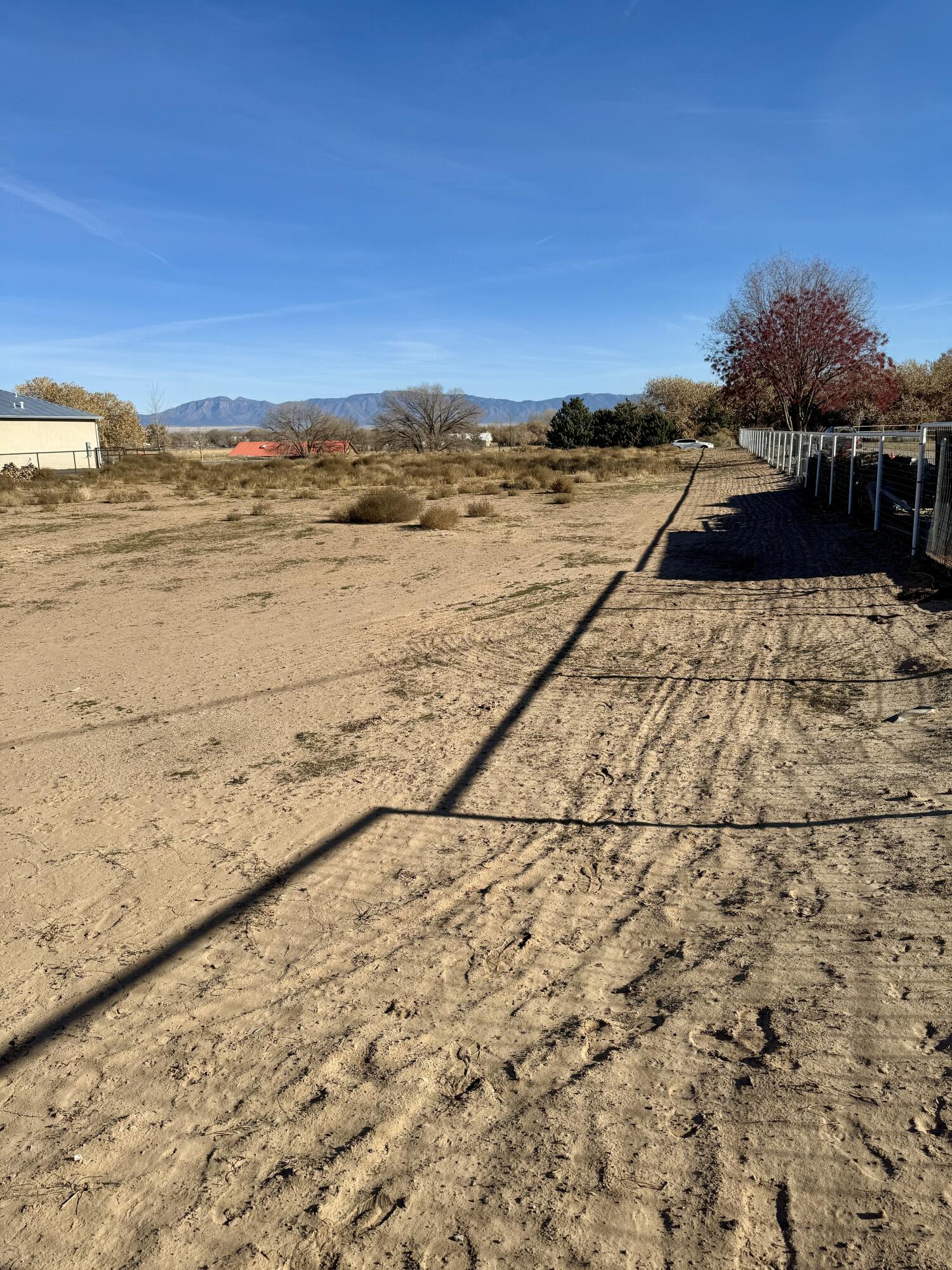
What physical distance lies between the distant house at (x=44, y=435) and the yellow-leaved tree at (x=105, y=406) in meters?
31.6

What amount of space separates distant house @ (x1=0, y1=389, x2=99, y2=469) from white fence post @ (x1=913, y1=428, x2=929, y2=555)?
48534 millimetres

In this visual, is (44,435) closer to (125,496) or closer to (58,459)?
(58,459)

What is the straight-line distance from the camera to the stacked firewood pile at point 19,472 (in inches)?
1720

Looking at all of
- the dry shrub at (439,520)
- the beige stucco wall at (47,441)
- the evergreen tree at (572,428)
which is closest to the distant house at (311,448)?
the evergreen tree at (572,428)

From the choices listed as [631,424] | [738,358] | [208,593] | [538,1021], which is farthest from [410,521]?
[631,424]

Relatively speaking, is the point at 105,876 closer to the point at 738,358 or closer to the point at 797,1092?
the point at 797,1092

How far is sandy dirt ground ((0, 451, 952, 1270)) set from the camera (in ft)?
8.14

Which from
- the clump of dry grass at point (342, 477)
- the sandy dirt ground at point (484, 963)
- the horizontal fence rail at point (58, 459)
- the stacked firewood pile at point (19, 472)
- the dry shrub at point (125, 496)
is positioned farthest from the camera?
the horizontal fence rail at point (58, 459)

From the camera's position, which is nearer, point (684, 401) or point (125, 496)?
point (125, 496)

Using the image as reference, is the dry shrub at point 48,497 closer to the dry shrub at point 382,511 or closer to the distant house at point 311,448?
the dry shrub at point 382,511

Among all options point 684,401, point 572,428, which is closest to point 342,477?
point 572,428

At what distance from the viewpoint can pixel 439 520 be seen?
65.5 ft

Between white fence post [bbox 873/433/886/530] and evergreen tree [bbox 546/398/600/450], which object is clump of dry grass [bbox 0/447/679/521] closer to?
white fence post [bbox 873/433/886/530]

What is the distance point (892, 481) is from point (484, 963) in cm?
1436
